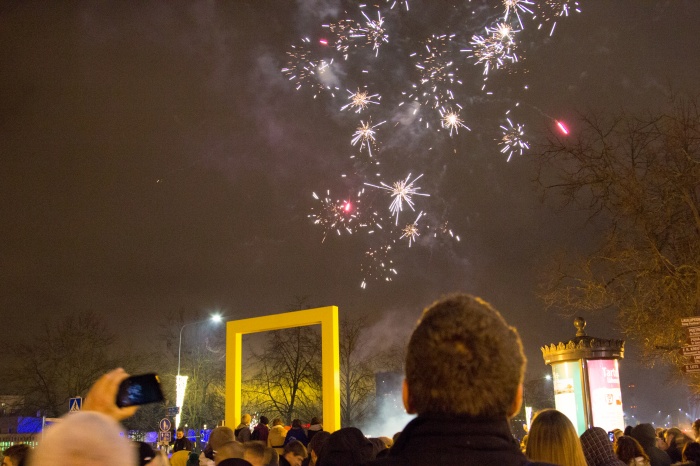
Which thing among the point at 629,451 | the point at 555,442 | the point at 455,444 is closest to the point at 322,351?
the point at 629,451

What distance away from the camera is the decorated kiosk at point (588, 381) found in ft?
61.7

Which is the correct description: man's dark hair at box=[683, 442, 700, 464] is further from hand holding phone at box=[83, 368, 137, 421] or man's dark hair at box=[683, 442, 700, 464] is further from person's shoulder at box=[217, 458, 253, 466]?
hand holding phone at box=[83, 368, 137, 421]

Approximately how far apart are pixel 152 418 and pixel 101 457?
50913 mm

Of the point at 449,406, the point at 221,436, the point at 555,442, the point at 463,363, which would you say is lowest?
the point at 221,436

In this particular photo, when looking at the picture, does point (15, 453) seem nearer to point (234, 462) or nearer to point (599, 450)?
point (234, 462)

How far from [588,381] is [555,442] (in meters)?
15.7

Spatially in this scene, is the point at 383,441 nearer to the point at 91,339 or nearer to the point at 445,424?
the point at 445,424

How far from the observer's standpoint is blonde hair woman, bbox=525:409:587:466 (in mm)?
4555

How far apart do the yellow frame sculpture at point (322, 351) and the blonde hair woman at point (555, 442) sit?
16010 mm

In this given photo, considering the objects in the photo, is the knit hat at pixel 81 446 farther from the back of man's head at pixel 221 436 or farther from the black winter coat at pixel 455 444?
the back of man's head at pixel 221 436

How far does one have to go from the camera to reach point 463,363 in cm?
229

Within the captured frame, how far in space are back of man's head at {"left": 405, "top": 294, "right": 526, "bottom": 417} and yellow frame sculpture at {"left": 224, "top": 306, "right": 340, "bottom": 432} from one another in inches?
722

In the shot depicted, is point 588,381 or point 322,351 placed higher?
point 322,351

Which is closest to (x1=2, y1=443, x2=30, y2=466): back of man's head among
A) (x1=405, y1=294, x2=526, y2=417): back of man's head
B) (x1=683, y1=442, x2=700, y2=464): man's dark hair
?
(x1=405, y1=294, x2=526, y2=417): back of man's head
